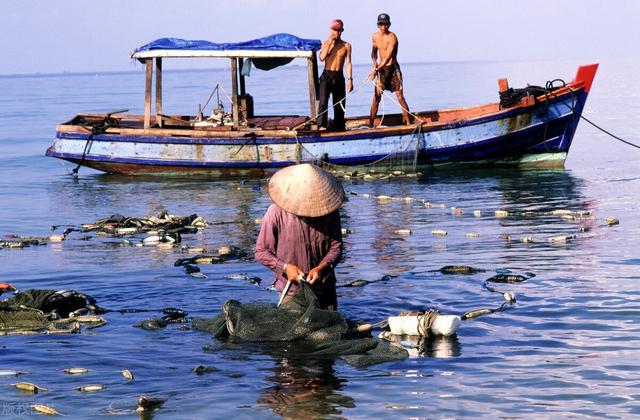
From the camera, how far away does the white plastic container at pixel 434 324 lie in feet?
30.5

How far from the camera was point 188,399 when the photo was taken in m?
7.93

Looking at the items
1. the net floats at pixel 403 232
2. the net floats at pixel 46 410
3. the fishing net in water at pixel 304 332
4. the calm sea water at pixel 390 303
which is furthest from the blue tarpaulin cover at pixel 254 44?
the net floats at pixel 46 410

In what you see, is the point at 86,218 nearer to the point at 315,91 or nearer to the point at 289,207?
the point at 315,91

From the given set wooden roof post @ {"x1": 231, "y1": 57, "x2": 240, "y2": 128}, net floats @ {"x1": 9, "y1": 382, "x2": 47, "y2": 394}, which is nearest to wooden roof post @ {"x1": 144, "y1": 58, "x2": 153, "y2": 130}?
wooden roof post @ {"x1": 231, "y1": 57, "x2": 240, "y2": 128}

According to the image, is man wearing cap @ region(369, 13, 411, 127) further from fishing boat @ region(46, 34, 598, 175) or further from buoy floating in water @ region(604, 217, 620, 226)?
buoy floating in water @ region(604, 217, 620, 226)

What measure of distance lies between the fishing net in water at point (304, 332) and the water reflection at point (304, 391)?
0.57ft

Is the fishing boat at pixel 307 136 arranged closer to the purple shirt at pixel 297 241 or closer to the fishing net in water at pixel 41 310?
the fishing net in water at pixel 41 310

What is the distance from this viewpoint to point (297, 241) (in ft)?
29.0

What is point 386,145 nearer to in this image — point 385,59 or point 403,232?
point 385,59

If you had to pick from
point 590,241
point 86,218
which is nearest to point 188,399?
point 590,241

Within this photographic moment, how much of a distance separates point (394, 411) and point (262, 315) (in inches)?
71.2

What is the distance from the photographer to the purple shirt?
8.83 m

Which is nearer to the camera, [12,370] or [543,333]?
[12,370]

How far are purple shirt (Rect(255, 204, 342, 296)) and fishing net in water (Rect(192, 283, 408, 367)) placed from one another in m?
0.25
